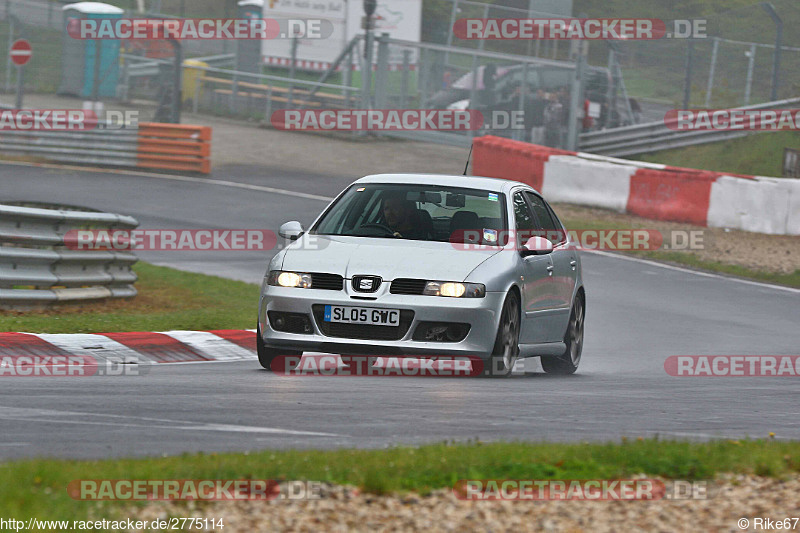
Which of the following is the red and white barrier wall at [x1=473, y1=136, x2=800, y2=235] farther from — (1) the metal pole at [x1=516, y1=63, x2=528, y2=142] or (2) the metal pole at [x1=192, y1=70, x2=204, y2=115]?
(2) the metal pole at [x1=192, y1=70, x2=204, y2=115]

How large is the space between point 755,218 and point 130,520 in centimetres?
1767

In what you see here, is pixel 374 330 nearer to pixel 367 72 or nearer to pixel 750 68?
pixel 750 68

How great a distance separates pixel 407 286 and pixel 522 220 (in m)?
1.81

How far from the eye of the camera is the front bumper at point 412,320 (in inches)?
359

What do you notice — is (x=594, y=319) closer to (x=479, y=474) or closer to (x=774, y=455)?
(x=774, y=455)

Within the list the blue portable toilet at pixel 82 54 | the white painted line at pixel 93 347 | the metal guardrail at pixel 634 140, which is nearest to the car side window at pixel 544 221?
the white painted line at pixel 93 347

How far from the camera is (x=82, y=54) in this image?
3722 cm

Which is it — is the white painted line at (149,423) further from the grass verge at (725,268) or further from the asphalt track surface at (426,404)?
the grass verge at (725,268)

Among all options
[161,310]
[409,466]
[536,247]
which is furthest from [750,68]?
[409,466]

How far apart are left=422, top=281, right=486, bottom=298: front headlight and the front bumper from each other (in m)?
0.03

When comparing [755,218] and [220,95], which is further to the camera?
[220,95]

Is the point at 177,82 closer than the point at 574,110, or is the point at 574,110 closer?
the point at 574,110

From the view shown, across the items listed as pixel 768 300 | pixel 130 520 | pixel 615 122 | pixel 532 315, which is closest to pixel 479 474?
pixel 130 520

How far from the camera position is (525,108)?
30.2m
